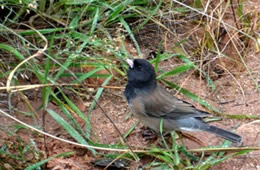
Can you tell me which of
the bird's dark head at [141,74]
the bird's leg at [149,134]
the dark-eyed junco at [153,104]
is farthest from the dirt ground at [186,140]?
the bird's dark head at [141,74]

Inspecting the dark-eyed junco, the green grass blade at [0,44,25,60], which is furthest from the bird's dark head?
the green grass blade at [0,44,25,60]

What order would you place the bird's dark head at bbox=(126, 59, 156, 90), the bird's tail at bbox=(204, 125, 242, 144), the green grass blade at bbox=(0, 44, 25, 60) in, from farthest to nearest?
the bird's dark head at bbox=(126, 59, 156, 90) → the green grass blade at bbox=(0, 44, 25, 60) → the bird's tail at bbox=(204, 125, 242, 144)

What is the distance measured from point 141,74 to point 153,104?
0.69 feet

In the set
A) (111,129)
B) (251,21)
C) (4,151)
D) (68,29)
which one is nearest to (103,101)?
(111,129)

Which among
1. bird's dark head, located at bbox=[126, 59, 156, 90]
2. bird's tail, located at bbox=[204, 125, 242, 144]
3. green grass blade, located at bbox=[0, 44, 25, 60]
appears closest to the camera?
bird's tail, located at bbox=[204, 125, 242, 144]

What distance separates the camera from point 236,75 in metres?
4.46

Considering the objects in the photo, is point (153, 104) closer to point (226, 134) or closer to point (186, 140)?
point (186, 140)

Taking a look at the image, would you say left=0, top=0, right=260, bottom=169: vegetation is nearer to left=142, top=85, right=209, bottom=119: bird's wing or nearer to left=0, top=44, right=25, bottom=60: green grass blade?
left=0, top=44, right=25, bottom=60: green grass blade

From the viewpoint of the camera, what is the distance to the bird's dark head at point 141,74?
3.93 metres

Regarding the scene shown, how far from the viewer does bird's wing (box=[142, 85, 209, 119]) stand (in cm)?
390

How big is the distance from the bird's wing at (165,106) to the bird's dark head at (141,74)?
2.8 inches

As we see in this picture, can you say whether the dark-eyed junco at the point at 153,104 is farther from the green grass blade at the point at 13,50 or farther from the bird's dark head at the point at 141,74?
the green grass blade at the point at 13,50

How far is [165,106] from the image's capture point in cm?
394

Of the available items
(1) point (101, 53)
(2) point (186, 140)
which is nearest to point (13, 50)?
(1) point (101, 53)
